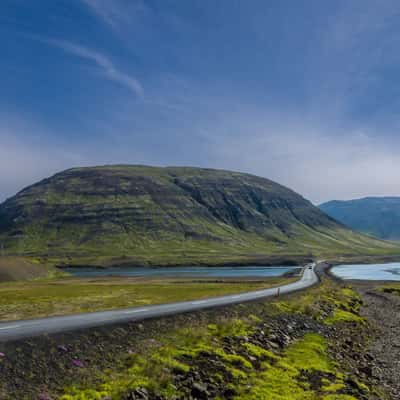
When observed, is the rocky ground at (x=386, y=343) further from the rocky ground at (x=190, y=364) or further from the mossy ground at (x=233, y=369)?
the mossy ground at (x=233, y=369)

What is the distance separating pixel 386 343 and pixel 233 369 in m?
24.6

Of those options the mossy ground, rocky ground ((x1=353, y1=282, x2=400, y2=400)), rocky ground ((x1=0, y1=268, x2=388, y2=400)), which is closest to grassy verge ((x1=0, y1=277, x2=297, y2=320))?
rocky ground ((x1=0, y1=268, x2=388, y2=400))

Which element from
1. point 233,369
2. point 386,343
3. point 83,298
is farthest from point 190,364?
point 83,298

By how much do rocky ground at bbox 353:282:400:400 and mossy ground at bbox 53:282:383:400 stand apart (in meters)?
2.76

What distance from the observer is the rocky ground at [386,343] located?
90.8 feet

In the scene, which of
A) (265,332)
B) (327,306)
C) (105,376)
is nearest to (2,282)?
(327,306)

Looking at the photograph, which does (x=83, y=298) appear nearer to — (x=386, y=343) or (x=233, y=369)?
(x=386, y=343)

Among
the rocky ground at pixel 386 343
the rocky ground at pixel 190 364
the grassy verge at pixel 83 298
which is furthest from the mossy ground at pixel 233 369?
the grassy verge at pixel 83 298

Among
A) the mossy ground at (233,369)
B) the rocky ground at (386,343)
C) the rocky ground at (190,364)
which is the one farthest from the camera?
the rocky ground at (386,343)

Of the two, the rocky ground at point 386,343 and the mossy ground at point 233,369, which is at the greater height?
the mossy ground at point 233,369

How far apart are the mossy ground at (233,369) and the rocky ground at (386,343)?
2.76 metres

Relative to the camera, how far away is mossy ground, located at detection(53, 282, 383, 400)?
19250 mm

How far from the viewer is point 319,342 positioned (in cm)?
3497

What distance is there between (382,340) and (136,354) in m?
30.4
